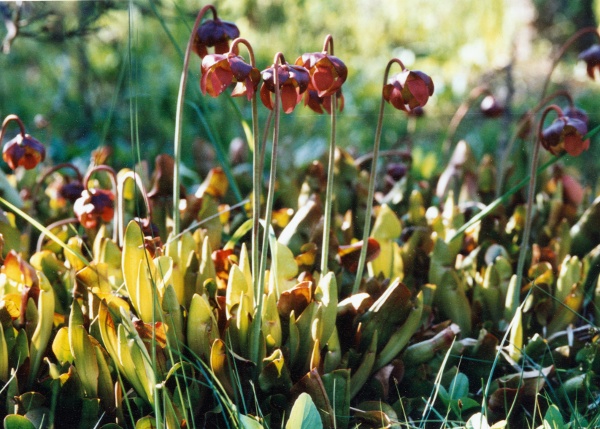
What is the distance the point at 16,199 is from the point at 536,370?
1.42m

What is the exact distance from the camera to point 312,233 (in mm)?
1635

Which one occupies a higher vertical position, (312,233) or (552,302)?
(312,233)

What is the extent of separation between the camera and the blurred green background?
3.29m

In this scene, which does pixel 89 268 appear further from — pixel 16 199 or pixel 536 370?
pixel 536 370

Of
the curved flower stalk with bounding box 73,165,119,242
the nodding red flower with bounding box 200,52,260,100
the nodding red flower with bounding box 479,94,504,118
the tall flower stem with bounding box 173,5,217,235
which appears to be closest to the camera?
the nodding red flower with bounding box 200,52,260,100

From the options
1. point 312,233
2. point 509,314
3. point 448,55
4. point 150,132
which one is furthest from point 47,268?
point 448,55

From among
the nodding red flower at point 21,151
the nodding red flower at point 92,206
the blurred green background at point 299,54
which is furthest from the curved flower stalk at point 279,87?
the blurred green background at point 299,54

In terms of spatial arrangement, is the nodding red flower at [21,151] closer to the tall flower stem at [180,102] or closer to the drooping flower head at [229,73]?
the tall flower stem at [180,102]

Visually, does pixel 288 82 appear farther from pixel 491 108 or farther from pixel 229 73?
pixel 491 108

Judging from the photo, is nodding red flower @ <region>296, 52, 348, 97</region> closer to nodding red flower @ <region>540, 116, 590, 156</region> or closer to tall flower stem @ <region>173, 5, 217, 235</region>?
tall flower stem @ <region>173, 5, 217, 235</region>

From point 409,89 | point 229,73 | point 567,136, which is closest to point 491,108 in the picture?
point 567,136

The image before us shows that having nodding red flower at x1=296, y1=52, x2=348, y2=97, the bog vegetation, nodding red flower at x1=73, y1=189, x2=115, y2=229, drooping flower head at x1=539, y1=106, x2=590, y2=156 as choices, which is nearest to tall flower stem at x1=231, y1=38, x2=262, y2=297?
the bog vegetation

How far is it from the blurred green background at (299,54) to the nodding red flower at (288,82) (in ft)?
4.35

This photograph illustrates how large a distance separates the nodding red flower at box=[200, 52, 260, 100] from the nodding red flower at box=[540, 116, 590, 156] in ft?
2.09
